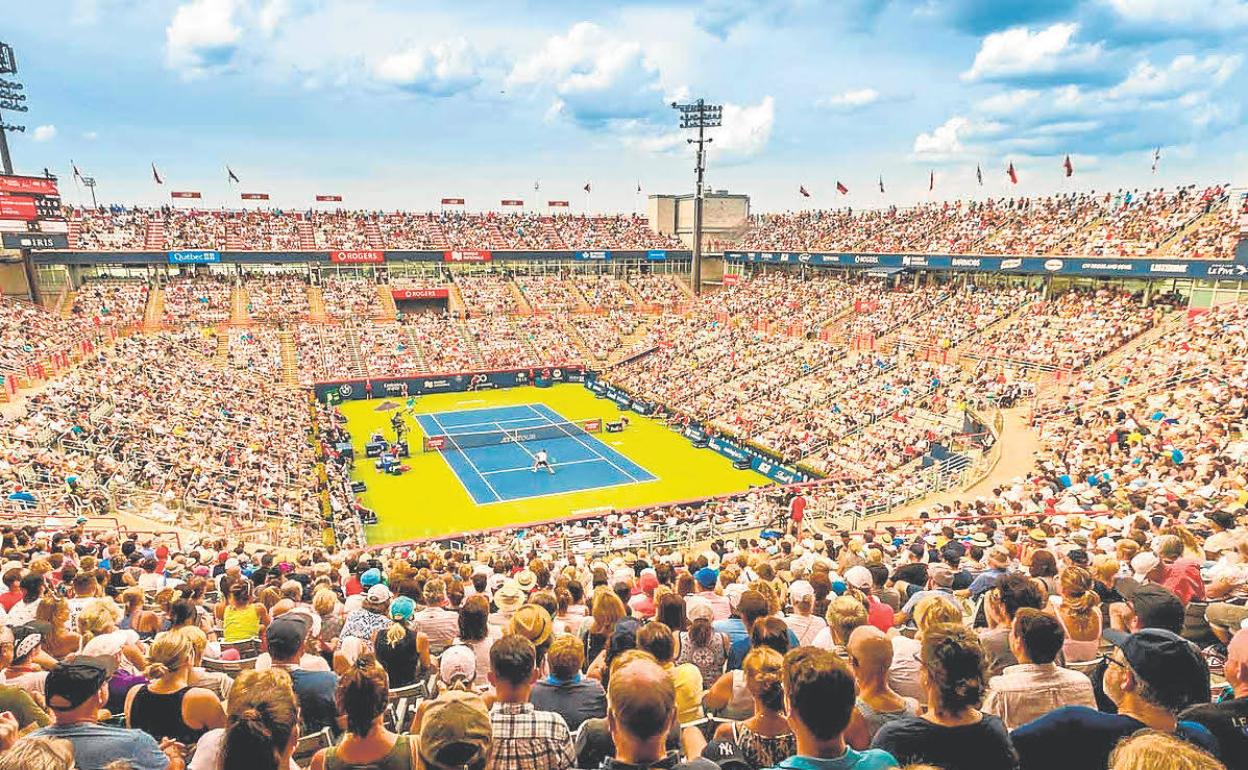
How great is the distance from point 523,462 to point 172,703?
2850 centimetres

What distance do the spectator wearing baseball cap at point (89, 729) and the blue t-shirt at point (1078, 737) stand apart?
448 cm

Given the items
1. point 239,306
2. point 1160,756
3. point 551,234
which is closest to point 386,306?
point 239,306

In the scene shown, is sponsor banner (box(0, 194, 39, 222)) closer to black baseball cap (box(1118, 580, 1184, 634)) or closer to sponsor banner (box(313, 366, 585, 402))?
sponsor banner (box(313, 366, 585, 402))

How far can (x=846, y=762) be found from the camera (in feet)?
9.80

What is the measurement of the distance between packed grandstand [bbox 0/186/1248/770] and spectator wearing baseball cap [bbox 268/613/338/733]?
1.1 inches

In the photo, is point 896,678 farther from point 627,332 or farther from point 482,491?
point 627,332

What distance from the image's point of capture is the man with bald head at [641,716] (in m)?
3.06

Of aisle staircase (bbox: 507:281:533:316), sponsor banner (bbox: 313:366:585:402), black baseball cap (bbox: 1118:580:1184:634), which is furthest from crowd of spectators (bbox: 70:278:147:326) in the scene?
black baseball cap (bbox: 1118:580:1184:634)

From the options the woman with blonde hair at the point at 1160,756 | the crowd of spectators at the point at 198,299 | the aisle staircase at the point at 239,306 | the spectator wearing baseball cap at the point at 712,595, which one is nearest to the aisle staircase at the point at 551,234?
the aisle staircase at the point at 239,306

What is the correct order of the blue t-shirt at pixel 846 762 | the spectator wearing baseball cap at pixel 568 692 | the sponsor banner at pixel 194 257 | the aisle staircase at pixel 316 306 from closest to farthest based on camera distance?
the blue t-shirt at pixel 846 762 < the spectator wearing baseball cap at pixel 568 692 < the sponsor banner at pixel 194 257 < the aisle staircase at pixel 316 306

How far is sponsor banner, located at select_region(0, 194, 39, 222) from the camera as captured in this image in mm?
37781

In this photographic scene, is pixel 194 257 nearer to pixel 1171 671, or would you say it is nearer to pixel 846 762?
pixel 846 762

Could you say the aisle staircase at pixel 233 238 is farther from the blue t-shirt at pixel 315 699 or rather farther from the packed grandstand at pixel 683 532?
the blue t-shirt at pixel 315 699

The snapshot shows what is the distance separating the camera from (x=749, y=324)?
1909 inches
